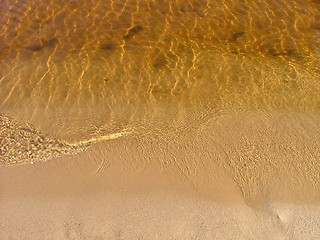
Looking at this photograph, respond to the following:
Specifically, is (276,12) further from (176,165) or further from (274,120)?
(176,165)

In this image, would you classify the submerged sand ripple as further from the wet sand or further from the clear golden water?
the clear golden water


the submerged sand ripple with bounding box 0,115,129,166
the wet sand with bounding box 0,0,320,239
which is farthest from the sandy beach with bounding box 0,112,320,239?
the submerged sand ripple with bounding box 0,115,129,166

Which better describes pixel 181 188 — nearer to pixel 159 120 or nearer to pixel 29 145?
pixel 159 120

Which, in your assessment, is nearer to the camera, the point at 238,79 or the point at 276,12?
the point at 238,79

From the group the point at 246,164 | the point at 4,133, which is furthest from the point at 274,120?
the point at 4,133

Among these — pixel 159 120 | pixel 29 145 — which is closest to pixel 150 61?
pixel 159 120
